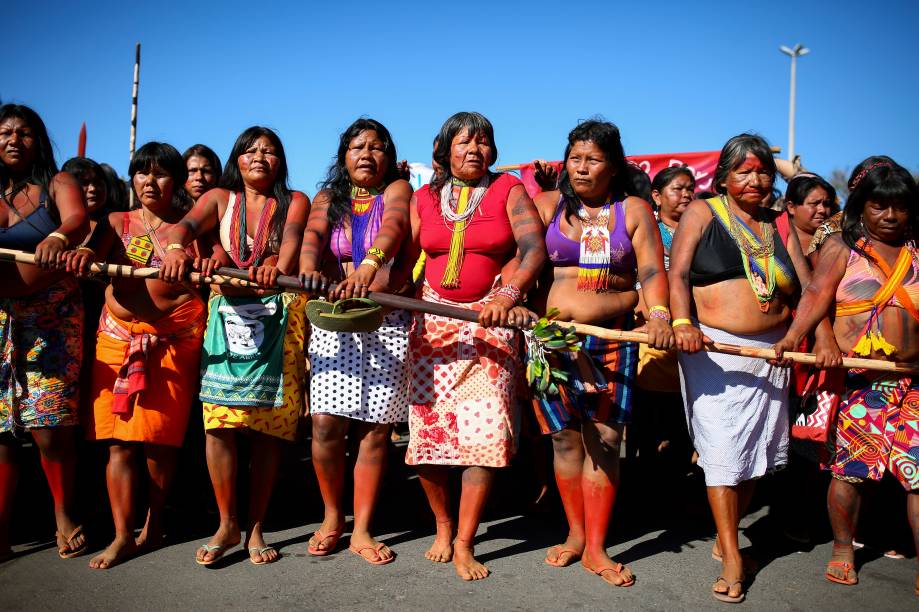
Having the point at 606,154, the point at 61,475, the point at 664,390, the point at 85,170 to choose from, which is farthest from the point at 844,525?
the point at 85,170

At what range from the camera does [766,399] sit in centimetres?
396

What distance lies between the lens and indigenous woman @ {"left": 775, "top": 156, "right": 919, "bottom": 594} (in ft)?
12.7

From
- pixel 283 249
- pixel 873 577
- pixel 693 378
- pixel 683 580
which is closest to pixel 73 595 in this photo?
pixel 283 249

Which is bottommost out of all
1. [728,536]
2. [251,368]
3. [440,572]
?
[440,572]

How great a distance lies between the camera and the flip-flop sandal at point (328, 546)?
Answer: 13.8 ft

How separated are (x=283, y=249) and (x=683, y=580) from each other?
9.42 ft

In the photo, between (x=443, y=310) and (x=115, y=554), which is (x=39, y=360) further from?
(x=443, y=310)

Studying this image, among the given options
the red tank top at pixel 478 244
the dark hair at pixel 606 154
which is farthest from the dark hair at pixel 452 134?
the dark hair at pixel 606 154

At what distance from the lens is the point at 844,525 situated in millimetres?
3998

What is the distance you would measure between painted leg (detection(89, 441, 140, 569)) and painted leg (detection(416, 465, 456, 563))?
164cm

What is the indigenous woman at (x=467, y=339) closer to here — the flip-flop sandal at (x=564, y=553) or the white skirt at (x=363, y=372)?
the white skirt at (x=363, y=372)

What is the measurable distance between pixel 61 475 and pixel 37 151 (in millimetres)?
1897

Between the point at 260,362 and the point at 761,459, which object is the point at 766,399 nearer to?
the point at 761,459

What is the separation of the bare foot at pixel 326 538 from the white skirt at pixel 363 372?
652 mm
